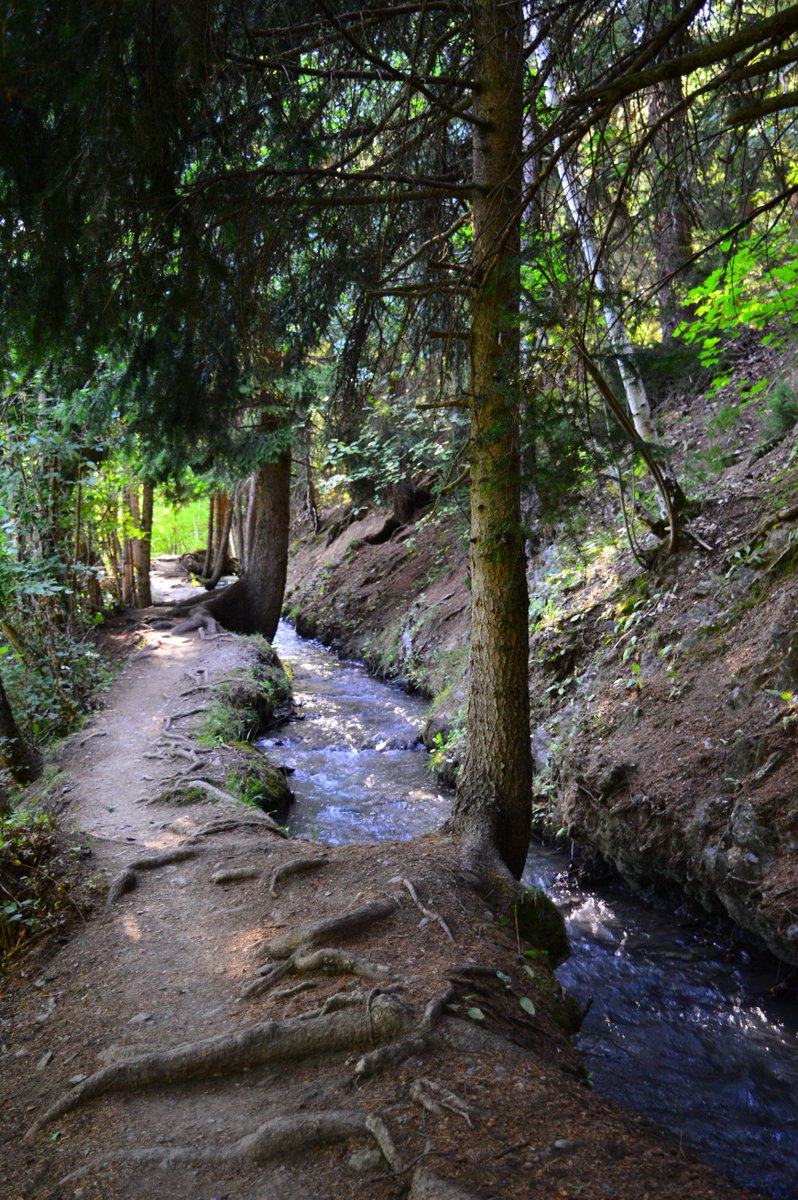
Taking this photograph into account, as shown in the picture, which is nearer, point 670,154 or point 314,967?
point 314,967

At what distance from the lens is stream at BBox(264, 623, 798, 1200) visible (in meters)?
4.05

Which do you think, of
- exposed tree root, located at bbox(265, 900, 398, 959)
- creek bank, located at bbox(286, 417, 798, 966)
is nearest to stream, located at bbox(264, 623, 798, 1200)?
creek bank, located at bbox(286, 417, 798, 966)

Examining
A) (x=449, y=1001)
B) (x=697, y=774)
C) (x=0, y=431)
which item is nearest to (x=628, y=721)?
(x=697, y=774)

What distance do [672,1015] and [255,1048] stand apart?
3.02 metres

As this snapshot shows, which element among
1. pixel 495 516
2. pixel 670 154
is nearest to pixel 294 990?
pixel 495 516

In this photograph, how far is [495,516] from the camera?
514 centimetres

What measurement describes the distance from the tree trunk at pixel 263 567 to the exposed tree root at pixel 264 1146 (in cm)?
1260

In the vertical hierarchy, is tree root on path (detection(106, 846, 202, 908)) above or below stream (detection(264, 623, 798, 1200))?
above

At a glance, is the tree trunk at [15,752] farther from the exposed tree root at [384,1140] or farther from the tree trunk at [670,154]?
the tree trunk at [670,154]

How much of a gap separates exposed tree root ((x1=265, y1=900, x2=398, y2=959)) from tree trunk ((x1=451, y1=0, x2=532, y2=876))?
1.00m

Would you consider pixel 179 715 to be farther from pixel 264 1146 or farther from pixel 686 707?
pixel 264 1146

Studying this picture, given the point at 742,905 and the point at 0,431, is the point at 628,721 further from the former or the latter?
the point at 0,431

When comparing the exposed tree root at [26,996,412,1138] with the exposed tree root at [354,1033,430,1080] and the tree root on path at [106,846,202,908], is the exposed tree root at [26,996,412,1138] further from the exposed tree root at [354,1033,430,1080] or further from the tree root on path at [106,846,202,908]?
the tree root on path at [106,846,202,908]

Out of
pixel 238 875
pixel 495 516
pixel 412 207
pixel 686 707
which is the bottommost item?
pixel 238 875
